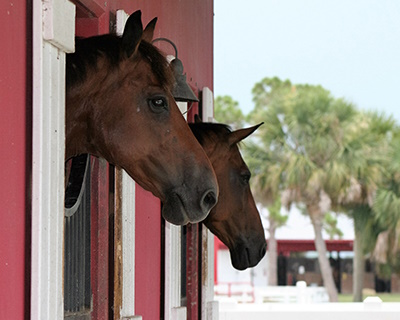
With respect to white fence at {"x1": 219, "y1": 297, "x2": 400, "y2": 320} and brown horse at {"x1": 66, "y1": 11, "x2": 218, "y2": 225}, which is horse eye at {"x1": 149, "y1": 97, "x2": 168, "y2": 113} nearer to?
brown horse at {"x1": 66, "y1": 11, "x2": 218, "y2": 225}

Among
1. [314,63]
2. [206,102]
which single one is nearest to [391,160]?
[206,102]

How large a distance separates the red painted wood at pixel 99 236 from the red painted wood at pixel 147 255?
1.60 ft

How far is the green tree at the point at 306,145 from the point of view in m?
24.8

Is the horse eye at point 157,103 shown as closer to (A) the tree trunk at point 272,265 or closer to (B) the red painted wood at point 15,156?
(B) the red painted wood at point 15,156

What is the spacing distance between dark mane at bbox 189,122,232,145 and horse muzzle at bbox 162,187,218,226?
1538 millimetres

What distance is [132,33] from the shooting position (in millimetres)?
2816

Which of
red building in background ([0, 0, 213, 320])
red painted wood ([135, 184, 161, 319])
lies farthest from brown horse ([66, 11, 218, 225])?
red painted wood ([135, 184, 161, 319])

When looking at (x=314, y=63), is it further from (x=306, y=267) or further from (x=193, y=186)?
(x=193, y=186)

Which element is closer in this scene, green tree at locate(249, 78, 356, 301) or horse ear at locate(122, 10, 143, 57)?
horse ear at locate(122, 10, 143, 57)

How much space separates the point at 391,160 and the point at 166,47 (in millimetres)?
20471

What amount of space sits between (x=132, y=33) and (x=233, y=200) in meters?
1.81

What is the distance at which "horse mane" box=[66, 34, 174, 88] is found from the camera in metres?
2.92

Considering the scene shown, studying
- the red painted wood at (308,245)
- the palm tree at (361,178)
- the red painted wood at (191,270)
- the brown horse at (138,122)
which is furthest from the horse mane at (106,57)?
the red painted wood at (308,245)

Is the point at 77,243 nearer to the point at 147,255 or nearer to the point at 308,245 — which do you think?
the point at 147,255
